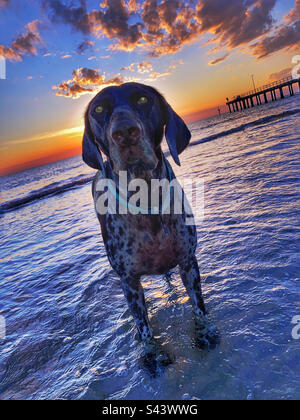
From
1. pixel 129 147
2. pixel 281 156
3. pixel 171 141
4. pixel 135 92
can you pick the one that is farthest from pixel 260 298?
pixel 281 156

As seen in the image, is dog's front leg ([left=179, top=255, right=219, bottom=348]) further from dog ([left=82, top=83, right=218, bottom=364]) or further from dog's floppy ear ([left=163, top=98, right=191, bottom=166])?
dog's floppy ear ([left=163, top=98, right=191, bottom=166])

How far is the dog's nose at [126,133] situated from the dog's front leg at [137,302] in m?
1.29

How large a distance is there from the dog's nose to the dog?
10 cm

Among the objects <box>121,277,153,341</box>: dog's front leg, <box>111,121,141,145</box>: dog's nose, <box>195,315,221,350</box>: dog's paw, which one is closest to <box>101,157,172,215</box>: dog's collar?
<box>111,121,141,145</box>: dog's nose

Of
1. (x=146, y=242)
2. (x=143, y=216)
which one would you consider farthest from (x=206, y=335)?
(x=143, y=216)

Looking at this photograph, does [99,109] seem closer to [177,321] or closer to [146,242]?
[146,242]

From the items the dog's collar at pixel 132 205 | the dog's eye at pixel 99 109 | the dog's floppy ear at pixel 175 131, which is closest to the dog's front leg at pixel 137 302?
the dog's collar at pixel 132 205

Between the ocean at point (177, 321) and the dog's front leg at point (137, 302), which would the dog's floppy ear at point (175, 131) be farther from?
the ocean at point (177, 321)

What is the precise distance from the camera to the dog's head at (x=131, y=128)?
1835 mm

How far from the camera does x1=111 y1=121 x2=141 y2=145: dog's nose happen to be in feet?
5.71

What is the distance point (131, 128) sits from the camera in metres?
1.75

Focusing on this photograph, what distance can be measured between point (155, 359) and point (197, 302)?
26.7 inches

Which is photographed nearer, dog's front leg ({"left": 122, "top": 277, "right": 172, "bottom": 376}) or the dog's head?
the dog's head

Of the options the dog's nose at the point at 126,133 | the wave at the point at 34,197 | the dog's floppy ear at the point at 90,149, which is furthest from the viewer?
the wave at the point at 34,197
